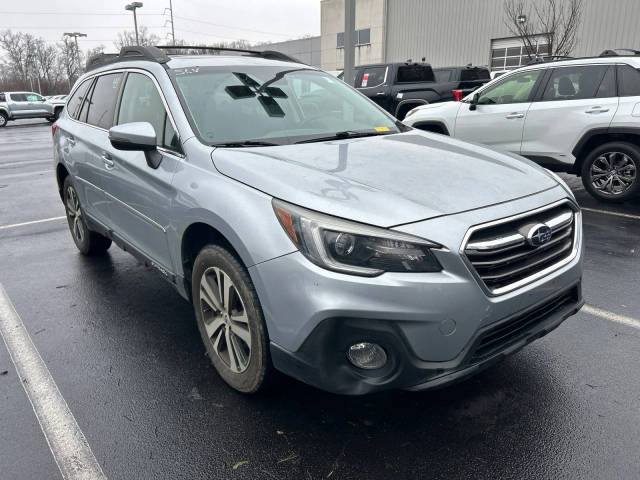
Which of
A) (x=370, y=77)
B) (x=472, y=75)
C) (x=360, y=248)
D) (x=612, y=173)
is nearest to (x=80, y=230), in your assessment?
(x=360, y=248)

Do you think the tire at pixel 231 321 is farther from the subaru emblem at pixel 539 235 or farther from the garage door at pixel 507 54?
the garage door at pixel 507 54

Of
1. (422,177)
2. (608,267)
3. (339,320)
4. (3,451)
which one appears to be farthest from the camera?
(608,267)

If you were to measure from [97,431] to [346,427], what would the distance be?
1.21 m

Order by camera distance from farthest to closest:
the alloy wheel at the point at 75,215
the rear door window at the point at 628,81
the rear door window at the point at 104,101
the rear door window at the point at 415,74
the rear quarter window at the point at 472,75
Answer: the rear quarter window at the point at 472,75, the rear door window at the point at 415,74, the rear door window at the point at 628,81, the alloy wheel at the point at 75,215, the rear door window at the point at 104,101

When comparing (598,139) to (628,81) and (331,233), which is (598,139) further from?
(331,233)

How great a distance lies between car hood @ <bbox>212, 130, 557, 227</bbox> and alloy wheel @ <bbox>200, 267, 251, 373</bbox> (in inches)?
21.8

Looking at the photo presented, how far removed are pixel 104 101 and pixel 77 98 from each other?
933 millimetres

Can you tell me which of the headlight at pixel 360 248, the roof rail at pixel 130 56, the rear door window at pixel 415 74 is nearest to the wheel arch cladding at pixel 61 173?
the roof rail at pixel 130 56

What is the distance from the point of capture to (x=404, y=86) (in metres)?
13.2

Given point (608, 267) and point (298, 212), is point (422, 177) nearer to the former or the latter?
point (298, 212)

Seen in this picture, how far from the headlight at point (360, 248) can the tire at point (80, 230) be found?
133 inches

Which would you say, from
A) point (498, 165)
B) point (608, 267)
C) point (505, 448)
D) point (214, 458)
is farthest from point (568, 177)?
point (214, 458)

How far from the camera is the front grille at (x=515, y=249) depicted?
2.19 m

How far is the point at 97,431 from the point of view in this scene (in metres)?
2.52
